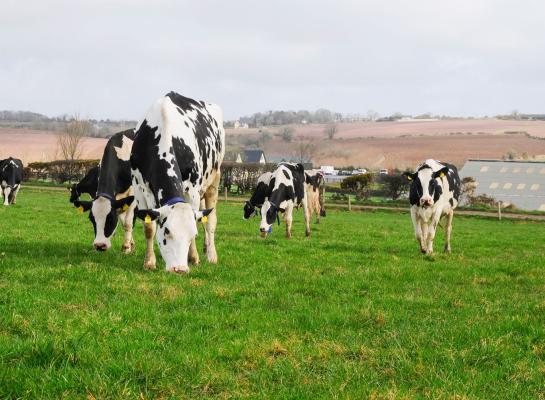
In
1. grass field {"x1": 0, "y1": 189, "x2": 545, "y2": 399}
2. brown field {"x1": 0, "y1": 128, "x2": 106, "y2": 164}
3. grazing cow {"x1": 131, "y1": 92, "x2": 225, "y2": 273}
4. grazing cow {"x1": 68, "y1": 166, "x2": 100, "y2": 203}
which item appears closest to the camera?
grass field {"x1": 0, "y1": 189, "x2": 545, "y2": 399}

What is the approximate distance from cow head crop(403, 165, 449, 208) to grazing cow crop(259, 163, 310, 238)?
4.33 m

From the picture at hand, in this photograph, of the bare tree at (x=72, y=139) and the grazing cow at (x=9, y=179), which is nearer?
the grazing cow at (x=9, y=179)

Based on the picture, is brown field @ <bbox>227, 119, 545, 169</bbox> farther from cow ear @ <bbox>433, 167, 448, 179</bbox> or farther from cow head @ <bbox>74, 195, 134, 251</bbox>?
cow head @ <bbox>74, 195, 134, 251</bbox>

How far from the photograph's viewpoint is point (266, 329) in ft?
19.9

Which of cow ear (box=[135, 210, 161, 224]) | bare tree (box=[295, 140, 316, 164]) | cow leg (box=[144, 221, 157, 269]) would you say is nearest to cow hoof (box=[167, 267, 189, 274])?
cow ear (box=[135, 210, 161, 224])

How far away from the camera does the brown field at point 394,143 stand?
239 feet

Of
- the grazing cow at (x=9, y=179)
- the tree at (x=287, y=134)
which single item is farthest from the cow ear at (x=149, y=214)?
the tree at (x=287, y=134)

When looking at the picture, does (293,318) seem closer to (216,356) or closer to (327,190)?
(216,356)

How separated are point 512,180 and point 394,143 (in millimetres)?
32725

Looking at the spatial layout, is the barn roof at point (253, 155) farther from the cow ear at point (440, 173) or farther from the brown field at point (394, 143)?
the cow ear at point (440, 173)

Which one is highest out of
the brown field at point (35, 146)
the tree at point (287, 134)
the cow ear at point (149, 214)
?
the tree at point (287, 134)

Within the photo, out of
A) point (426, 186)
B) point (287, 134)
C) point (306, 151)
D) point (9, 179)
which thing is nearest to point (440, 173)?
point (426, 186)

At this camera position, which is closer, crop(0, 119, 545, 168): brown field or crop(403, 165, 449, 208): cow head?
crop(403, 165, 449, 208): cow head

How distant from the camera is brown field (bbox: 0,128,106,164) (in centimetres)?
6725
